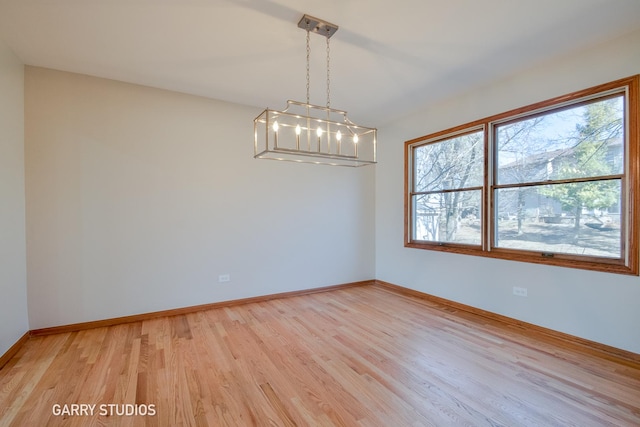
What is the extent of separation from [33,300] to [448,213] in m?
5.14

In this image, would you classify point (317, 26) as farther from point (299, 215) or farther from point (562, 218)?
point (562, 218)

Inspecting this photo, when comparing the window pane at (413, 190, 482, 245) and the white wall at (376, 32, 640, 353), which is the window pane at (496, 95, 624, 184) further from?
the window pane at (413, 190, 482, 245)

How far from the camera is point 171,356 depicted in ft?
8.24

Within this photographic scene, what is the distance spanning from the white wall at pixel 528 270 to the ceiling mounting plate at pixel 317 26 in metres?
1.94

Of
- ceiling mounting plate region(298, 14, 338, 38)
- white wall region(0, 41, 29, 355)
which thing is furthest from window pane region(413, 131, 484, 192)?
white wall region(0, 41, 29, 355)

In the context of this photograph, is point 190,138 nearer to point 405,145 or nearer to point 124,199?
point 124,199

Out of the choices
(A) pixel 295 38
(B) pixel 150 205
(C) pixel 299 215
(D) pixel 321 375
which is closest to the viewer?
(D) pixel 321 375

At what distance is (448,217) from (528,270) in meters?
1.21

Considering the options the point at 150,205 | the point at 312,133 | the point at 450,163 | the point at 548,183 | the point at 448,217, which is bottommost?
the point at 448,217

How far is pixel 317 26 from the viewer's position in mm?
2307

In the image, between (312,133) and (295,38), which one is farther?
(312,133)

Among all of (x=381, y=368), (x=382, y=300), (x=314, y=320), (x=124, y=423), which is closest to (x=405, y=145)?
(x=382, y=300)

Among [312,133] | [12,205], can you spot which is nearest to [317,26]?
[312,133]

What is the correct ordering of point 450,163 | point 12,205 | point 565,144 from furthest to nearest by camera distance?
point 450,163, point 565,144, point 12,205
